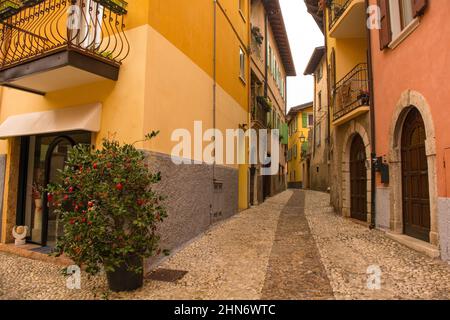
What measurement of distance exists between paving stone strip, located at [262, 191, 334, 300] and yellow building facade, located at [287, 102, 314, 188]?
80.0 ft

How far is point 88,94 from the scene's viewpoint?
591 cm

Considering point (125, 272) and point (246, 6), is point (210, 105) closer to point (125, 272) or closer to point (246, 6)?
point (125, 272)

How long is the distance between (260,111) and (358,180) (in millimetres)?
6875

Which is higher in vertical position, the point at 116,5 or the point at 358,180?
the point at 116,5

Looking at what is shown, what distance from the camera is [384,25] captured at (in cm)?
746

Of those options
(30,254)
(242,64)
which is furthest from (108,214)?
(242,64)

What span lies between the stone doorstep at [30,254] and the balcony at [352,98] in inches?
312

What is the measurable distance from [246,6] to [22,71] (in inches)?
401

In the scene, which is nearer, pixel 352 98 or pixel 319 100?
pixel 352 98

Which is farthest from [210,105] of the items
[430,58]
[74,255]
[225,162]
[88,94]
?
[74,255]

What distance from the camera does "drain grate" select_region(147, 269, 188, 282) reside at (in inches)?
190

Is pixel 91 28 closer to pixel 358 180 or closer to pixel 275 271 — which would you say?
pixel 275 271

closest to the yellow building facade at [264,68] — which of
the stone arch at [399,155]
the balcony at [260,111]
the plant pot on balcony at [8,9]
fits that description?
the balcony at [260,111]

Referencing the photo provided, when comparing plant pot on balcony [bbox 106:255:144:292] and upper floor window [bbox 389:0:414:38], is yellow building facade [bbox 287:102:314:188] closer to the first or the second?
upper floor window [bbox 389:0:414:38]
